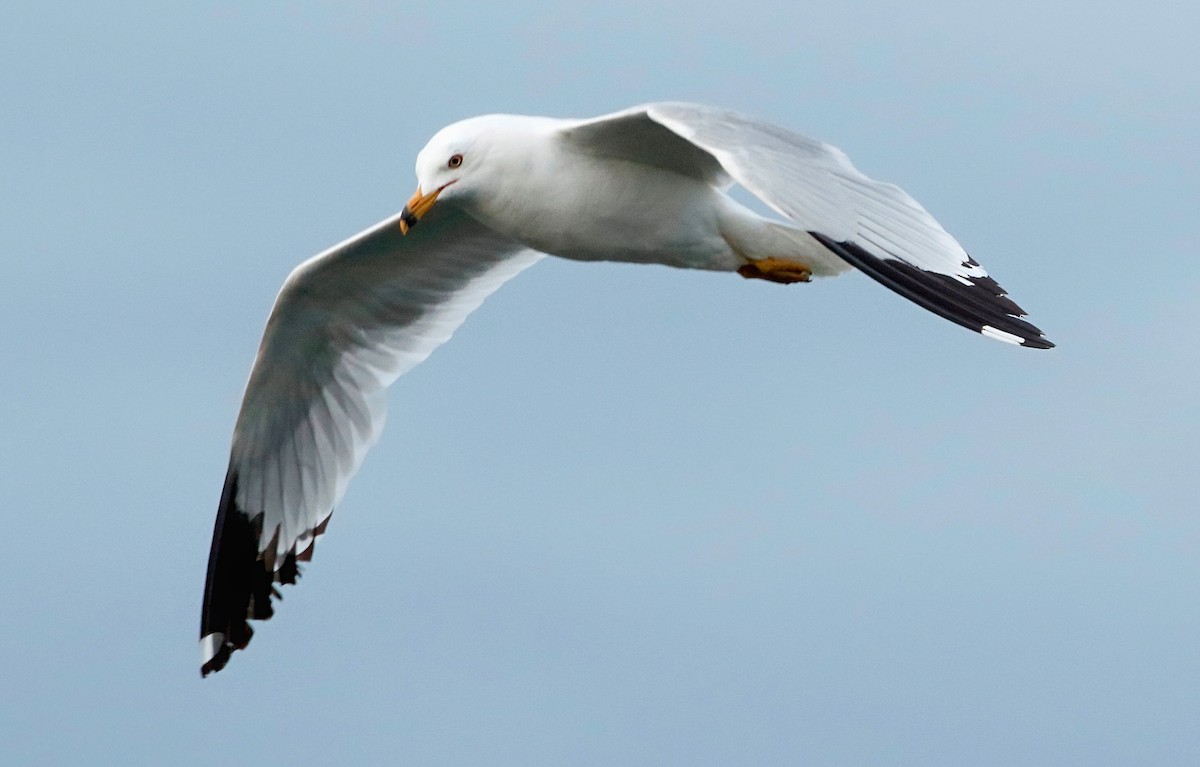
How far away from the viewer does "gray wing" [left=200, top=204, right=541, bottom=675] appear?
→ 38.9 ft

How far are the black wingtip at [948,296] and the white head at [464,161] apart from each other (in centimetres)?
181

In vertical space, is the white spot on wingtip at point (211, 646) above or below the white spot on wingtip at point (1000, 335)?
below

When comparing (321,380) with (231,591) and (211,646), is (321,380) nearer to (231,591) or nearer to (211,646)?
(231,591)

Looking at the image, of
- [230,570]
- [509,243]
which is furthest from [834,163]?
[230,570]

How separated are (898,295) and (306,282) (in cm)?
430

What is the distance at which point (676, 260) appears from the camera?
10.1 metres

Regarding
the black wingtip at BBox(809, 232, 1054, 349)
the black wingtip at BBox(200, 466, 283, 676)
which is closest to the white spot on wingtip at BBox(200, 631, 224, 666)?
A: the black wingtip at BBox(200, 466, 283, 676)

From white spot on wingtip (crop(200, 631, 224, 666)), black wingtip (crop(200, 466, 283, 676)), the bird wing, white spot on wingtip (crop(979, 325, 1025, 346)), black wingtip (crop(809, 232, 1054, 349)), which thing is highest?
the bird wing

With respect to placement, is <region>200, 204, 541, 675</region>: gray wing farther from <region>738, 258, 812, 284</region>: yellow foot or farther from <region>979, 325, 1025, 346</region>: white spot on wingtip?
<region>979, 325, 1025, 346</region>: white spot on wingtip

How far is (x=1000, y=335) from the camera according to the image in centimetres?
854

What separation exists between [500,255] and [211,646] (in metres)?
2.83

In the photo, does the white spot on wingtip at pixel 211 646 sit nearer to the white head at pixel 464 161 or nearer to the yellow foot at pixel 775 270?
the white head at pixel 464 161

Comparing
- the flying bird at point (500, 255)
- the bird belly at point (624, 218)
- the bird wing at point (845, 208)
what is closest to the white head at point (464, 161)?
the flying bird at point (500, 255)

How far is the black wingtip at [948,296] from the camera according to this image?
842cm
